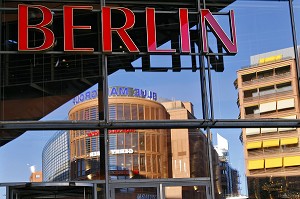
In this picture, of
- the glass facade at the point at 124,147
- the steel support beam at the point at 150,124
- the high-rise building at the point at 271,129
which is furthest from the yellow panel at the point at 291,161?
the glass facade at the point at 124,147

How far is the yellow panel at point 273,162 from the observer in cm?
1120

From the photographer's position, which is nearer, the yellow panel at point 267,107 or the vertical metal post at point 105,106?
the vertical metal post at point 105,106

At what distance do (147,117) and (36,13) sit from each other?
121 inches

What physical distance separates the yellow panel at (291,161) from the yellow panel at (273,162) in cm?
11

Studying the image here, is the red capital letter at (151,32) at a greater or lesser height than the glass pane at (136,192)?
greater

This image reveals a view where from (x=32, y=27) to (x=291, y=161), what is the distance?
19.3 feet

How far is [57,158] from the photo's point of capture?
35.6 feet

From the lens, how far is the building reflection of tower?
10.8 metres

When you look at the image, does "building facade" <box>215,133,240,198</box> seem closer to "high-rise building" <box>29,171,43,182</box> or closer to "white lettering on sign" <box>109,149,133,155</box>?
"white lettering on sign" <box>109,149,133,155</box>

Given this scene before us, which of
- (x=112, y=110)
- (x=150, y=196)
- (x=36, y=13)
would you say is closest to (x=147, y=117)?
(x=112, y=110)

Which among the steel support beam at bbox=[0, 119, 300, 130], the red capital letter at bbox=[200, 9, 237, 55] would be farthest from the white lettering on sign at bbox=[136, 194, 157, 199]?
the red capital letter at bbox=[200, 9, 237, 55]

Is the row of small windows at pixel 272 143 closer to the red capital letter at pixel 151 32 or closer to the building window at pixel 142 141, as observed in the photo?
the building window at pixel 142 141

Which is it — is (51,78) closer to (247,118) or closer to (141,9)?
(141,9)

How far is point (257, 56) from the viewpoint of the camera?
11797 mm
